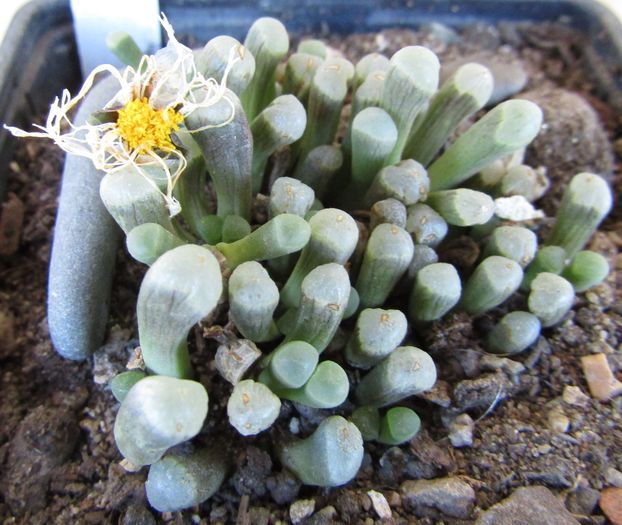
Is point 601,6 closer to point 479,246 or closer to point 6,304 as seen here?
point 479,246

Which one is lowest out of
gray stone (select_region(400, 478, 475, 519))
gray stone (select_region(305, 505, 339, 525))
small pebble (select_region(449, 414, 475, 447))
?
gray stone (select_region(305, 505, 339, 525))

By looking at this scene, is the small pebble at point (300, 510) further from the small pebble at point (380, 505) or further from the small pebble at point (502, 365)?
the small pebble at point (502, 365)

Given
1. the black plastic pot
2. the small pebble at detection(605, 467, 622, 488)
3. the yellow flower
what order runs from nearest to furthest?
the yellow flower < the small pebble at detection(605, 467, 622, 488) < the black plastic pot

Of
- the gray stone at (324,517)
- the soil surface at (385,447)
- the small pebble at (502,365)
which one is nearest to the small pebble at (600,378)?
the soil surface at (385,447)

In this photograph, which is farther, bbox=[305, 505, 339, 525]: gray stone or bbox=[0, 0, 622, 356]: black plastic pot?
bbox=[0, 0, 622, 356]: black plastic pot

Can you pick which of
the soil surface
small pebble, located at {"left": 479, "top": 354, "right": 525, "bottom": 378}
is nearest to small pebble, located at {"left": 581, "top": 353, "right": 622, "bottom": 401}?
the soil surface

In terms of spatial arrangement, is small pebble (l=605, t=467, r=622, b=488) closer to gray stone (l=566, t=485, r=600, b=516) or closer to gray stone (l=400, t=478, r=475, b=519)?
gray stone (l=566, t=485, r=600, b=516)
